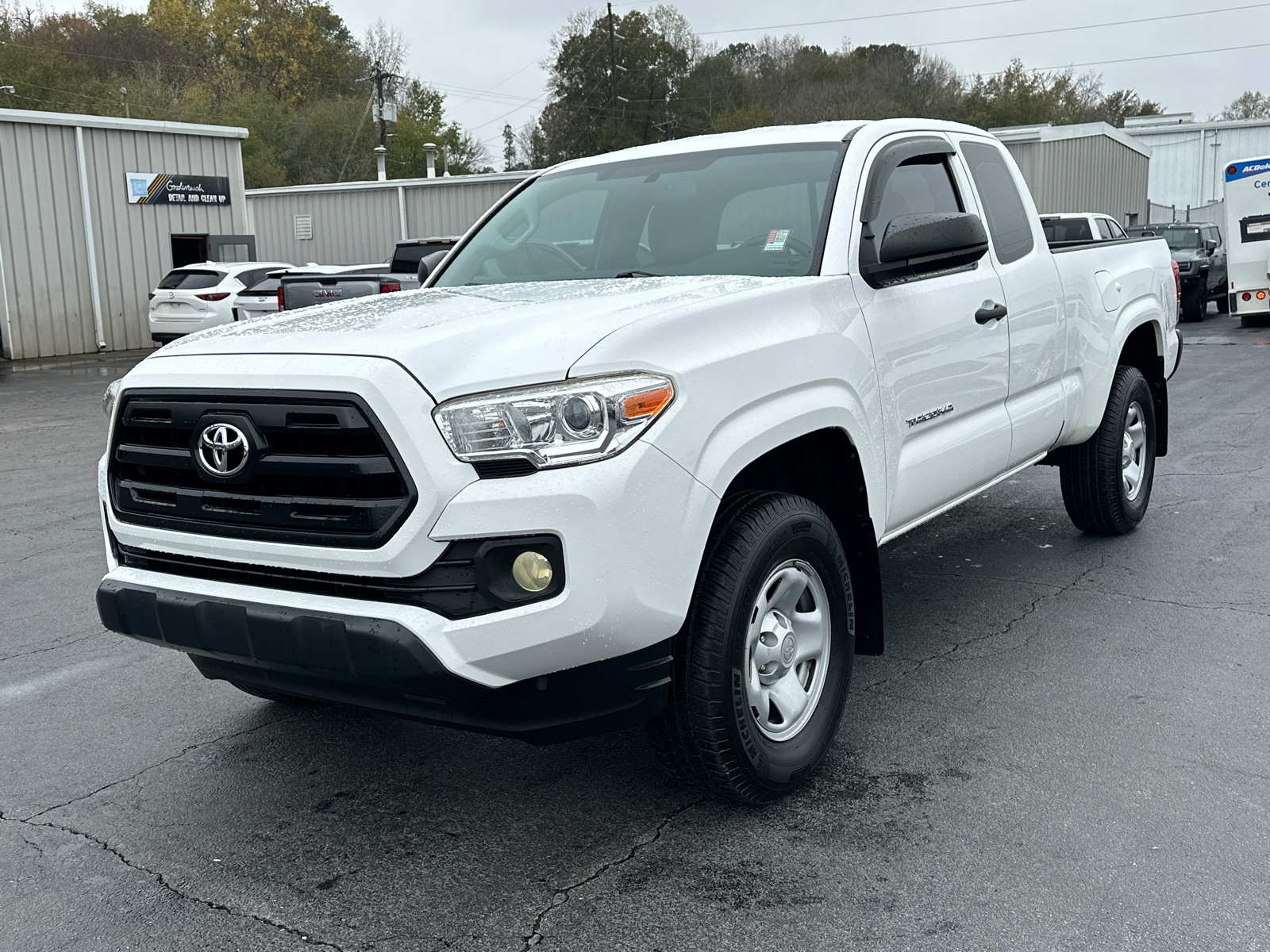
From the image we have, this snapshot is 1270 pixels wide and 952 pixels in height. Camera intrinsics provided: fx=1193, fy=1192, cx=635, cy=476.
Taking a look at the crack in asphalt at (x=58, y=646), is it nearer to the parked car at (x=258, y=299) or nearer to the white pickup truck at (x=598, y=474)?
the white pickup truck at (x=598, y=474)

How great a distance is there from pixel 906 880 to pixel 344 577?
1567mm

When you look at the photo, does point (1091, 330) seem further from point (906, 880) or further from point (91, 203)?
point (91, 203)

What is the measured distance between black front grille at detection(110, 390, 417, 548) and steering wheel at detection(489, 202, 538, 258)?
1851 mm

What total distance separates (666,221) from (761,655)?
1.76 m

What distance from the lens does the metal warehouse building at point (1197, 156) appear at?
50.4 meters

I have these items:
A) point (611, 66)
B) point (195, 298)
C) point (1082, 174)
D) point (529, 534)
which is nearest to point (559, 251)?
point (529, 534)

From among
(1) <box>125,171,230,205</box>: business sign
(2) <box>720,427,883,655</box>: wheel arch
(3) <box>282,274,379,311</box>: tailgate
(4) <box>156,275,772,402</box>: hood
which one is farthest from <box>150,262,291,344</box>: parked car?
(2) <box>720,427,883,655</box>: wheel arch

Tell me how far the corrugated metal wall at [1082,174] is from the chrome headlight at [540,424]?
78.3ft

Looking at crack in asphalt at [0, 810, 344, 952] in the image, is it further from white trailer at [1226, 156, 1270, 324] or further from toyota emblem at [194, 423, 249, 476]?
white trailer at [1226, 156, 1270, 324]

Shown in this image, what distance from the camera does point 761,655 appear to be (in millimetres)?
3326

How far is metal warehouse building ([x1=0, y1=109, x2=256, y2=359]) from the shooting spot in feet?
68.6

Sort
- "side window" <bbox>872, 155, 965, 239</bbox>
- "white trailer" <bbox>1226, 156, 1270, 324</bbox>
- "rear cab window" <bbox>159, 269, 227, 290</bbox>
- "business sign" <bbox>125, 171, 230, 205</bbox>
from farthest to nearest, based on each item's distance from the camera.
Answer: "business sign" <bbox>125, 171, 230, 205</bbox>, "white trailer" <bbox>1226, 156, 1270, 324</bbox>, "rear cab window" <bbox>159, 269, 227, 290</bbox>, "side window" <bbox>872, 155, 965, 239</bbox>

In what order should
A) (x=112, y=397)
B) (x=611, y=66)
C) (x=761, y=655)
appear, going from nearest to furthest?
(x=761, y=655) → (x=112, y=397) → (x=611, y=66)

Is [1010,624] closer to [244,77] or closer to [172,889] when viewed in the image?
[172,889]
